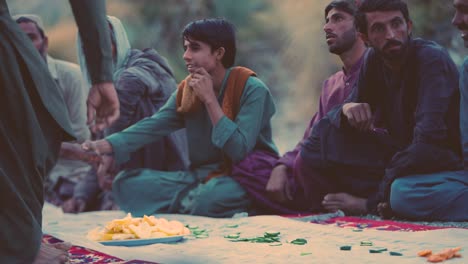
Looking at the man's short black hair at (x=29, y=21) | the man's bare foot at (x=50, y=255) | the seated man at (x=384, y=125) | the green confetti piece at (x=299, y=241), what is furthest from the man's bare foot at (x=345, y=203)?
the man's short black hair at (x=29, y=21)

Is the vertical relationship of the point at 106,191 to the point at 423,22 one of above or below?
below

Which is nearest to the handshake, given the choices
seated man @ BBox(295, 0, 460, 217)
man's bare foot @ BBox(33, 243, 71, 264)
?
seated man @ BBox(295, 0, 460, 217)

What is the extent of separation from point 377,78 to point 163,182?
65.9 inches

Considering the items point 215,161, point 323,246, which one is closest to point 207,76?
point 215,161

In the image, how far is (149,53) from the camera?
5.74 meters

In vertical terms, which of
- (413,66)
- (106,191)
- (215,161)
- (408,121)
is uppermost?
(413,66)

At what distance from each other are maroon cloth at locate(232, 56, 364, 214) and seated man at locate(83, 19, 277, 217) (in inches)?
2.6

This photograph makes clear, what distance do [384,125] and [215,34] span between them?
131 cm

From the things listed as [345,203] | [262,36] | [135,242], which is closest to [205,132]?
[345,203]

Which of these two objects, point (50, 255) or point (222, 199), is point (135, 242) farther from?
point (222, 199)

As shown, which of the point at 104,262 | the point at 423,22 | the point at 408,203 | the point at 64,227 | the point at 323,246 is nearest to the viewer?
the point at 104,262

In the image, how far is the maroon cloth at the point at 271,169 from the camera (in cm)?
464

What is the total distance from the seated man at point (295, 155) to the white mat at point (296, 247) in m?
0.76

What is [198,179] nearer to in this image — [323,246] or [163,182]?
[163,182]
